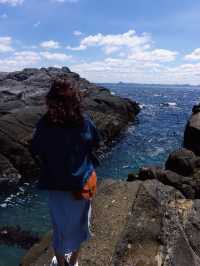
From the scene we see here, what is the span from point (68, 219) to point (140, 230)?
2202mm

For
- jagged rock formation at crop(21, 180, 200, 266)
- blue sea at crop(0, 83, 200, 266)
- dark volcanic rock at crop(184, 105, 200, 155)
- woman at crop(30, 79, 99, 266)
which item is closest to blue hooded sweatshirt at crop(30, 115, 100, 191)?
woman at crop(30, 79, 99, 266)

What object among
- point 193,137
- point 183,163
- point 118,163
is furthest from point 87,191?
point 193,137

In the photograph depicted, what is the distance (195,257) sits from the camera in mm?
7051

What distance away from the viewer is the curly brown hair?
4875 millimetres

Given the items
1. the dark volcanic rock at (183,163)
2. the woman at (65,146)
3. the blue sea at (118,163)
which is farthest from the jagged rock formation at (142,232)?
the dark volcanic rock at (183,163)

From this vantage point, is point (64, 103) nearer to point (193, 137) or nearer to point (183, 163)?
point (183, 163)

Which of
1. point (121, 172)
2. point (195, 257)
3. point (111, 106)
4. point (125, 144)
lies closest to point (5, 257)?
point (195, 257)

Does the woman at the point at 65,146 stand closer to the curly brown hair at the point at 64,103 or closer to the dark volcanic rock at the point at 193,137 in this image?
the curly brown hair at the point at 64,103

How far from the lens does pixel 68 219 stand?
528 centimetres

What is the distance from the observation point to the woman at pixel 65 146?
16.1 feet

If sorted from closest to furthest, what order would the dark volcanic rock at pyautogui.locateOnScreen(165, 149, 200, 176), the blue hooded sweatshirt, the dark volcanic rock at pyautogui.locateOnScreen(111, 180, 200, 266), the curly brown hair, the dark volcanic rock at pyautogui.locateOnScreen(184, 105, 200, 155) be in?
the curly brown hair
the blue hooded sweatshirt
the dark volcanic rock at pyautogui.locateOnScreen(111, 180, 200, 266)
the dark volcanic rock at pyautogui.locateOnScreen(165, 149, 200, 176)
the dark volcanic rock at pyautogui.locateOnScreen(184, 105, 200, 155)

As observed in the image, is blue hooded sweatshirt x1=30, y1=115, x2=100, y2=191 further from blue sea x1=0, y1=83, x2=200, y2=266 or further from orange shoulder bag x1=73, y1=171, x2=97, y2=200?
blue sea x1=0, y1=83, x2=200, y2=266

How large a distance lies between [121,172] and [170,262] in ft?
65.2

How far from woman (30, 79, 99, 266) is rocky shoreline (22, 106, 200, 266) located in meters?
2.08
